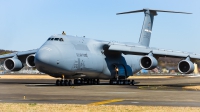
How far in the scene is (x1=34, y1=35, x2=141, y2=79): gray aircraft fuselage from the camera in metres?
31.4

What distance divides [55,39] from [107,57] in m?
6.62

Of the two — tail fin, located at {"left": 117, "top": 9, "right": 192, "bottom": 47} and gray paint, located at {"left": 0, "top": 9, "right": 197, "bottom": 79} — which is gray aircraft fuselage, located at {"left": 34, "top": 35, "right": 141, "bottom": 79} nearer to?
gray paint, located at {"left": 0, "top": 9, "right": 197, "bottom": 79}

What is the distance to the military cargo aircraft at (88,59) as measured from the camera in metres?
31.8

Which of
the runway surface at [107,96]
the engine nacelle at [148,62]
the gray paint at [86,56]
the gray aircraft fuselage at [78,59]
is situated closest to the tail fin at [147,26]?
the gray paint at [86,56]

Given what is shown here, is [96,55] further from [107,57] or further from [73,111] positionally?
[73,111]

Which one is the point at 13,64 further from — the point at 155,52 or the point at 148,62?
the point at 155,52

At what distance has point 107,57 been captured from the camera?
3788cm

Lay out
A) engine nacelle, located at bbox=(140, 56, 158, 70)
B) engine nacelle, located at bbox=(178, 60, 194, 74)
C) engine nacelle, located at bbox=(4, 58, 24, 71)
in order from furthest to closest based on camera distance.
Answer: engine nacelle, located at bbox=(4, 58, 24, 71)
engine nacelle, located at bbox=(140, 56, 158, 70)
engine nacelle, located at bbox=(178, 60, 194, 74)

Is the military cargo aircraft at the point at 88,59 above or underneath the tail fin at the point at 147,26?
underneath

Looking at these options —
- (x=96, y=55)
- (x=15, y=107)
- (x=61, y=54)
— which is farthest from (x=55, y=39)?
(x=15, y=107)

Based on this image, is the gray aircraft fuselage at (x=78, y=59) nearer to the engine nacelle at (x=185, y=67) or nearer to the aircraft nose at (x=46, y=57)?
the aircraft nose at (x=46, y=57)

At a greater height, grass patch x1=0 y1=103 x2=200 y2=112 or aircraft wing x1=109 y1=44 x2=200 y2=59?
aircraft wing x1=109 y1=44 x2=200 y2=59

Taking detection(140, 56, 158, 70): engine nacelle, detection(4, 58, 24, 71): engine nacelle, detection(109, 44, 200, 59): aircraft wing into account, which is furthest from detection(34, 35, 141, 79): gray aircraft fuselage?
detection(4, 58, 24, 71): engine nacelle

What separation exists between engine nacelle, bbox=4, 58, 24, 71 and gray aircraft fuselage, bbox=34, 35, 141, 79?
5.40 m
